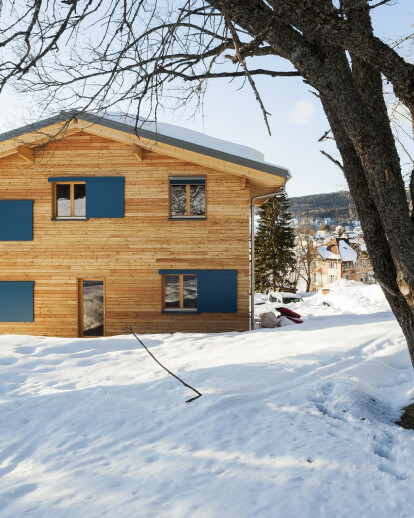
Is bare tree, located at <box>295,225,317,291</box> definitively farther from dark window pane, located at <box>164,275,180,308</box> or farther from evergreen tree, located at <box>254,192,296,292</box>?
dark window pane, located at <box>164,275,180,308</box>

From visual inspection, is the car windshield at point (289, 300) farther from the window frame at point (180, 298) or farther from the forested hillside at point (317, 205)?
the forested hillside at point (317, 205)

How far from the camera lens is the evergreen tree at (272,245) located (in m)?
37.7

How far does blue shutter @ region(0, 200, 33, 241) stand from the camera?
482 inches

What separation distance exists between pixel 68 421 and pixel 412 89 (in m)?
5.06

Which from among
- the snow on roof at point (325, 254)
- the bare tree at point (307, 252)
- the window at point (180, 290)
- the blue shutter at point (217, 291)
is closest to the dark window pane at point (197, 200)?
the blue shutter at point (217, 291)

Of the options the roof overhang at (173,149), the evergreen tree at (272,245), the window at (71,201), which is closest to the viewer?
the roof overhang at (173,149)

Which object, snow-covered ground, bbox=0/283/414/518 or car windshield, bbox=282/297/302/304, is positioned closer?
snow-covered ground, bbox=0/283/414/518

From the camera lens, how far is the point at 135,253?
1220cm

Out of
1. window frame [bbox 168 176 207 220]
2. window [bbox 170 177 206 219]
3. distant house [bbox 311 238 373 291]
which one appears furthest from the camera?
distant house [bbox 311 238 373 291]

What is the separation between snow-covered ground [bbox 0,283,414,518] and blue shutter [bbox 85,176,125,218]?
18.0 feet

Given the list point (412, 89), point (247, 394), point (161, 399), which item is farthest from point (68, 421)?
point (412, 89)

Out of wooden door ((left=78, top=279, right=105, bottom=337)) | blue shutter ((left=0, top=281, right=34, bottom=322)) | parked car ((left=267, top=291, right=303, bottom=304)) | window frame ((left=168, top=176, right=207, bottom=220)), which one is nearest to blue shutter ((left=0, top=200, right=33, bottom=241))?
blue shutter ((left=0, top=281, right=34, bottom=322))

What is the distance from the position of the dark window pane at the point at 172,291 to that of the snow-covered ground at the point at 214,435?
4374 millimetres

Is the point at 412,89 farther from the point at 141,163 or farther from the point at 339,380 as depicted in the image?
the point at 141,163
